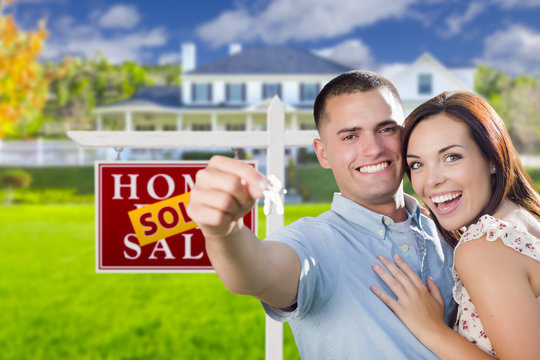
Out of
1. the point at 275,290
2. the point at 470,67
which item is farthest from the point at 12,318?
the point at 470,67

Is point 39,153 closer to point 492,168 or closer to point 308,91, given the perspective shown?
point 308,91

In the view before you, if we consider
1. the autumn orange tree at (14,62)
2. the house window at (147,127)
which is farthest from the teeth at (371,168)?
the house window at (147,127)

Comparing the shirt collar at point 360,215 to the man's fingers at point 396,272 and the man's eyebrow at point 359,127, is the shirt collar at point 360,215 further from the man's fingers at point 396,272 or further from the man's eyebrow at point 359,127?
the man's eyebrow at point 359,127

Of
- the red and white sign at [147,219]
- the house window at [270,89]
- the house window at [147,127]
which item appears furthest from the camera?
the house window at [147,127]

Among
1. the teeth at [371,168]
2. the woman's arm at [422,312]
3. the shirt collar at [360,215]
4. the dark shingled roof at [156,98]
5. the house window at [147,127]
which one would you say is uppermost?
the dark shingled roof at [156,98]

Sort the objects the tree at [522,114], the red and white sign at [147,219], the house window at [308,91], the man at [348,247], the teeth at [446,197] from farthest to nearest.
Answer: the tree at [522,114] → the house window at [308,91] → the red and white sign at [147,219] → the teeth at [446,197] → the man at [348,247]

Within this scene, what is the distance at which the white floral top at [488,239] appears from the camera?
146 cm

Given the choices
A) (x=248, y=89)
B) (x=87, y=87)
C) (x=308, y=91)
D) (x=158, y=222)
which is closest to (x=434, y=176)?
(x=158, y=222)

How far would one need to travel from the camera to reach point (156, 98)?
28500 mm

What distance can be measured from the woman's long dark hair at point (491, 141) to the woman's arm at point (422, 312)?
27cm

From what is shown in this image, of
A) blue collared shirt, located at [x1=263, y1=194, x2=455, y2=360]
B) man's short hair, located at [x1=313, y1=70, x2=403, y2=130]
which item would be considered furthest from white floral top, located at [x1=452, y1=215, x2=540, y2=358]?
man's short hair, located at [x1=313, y1=70, x2=403, y2=130]

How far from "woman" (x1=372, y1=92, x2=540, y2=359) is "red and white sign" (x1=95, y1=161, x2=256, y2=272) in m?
1.07

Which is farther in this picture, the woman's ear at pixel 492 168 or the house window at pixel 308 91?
the house window at pixel 308 91

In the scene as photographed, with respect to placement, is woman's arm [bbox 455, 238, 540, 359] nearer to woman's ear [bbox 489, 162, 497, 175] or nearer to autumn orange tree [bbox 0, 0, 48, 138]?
woman's ear [bbox 489, 162, 497, 175]
